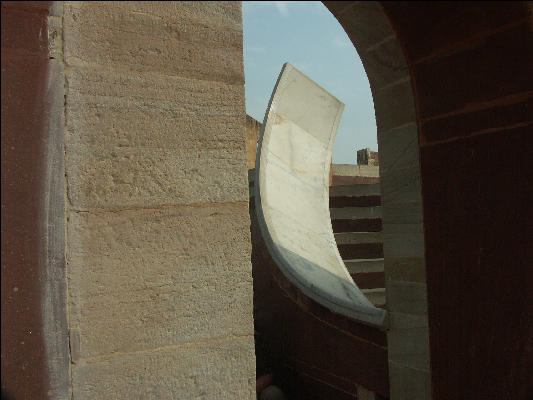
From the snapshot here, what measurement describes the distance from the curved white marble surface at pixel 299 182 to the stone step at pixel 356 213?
59.9 inches

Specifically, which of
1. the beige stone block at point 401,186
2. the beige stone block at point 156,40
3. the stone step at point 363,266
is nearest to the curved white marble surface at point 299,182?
the stone step at point 363,266

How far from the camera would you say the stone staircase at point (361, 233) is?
324 inches

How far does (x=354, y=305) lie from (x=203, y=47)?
313 centimetres

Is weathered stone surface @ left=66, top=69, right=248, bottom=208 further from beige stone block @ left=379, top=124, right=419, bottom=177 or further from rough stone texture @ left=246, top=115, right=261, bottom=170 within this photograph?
rough stone texture @ left=246, top=115, right=261, bottom=170

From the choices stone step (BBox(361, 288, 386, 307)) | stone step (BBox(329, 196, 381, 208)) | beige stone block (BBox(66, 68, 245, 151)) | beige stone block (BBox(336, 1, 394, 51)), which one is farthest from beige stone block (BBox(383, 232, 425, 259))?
stone step (BBox(329, 196, 381, 208))

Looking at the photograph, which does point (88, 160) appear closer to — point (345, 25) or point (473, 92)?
point (345, 25)

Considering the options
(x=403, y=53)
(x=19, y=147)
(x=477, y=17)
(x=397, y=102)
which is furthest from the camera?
(x=397, y=102)

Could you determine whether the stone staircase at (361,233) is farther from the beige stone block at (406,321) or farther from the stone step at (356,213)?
the beige stone block at (406,321)

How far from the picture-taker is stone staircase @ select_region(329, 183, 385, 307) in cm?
824

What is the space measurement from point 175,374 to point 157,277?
415 millimetres

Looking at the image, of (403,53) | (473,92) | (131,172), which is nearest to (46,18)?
(131,172)

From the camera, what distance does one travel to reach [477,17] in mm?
2729

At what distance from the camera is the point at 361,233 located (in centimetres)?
873

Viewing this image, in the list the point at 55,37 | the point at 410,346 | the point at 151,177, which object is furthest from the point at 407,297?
the point at 55,37
